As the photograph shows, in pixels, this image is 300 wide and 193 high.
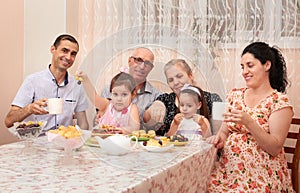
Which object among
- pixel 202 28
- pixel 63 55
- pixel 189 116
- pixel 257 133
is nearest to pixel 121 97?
pixel 189 116

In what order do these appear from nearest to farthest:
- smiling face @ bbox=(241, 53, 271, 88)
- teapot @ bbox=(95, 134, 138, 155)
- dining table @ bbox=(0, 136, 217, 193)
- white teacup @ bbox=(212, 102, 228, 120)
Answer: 1. dining table @ bbox=(0, 136, 217, 193)
2. teapot @ bbox=(95, 134, 138, 155)
3. white teacup @ bbox=(212, 102, 228, 120)
4. smiling face @ bbox=(241, 53, 271, 88)

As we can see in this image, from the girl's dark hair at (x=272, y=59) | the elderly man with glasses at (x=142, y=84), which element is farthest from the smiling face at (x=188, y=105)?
the girl's dark hair at (x=272, y=59)

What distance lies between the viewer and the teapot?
1454mm

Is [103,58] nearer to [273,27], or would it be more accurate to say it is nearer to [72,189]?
[72,189]

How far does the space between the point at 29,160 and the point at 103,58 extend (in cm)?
58

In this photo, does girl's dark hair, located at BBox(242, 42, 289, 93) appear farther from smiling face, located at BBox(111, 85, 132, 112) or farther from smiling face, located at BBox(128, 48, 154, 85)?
smiling face, located at BBox(111, 85, 132, 112)

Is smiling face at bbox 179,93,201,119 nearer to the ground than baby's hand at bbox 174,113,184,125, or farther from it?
farther from it

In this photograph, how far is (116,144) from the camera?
1.45 metres

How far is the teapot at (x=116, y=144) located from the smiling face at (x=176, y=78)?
27 cm

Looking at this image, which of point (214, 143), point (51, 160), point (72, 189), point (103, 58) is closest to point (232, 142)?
point (214, 143)

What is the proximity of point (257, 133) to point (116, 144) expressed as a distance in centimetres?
62

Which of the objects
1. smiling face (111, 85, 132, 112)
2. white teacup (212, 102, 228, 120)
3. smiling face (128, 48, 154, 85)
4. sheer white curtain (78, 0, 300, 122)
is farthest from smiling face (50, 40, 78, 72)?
white teacup (212, 102, 228, 120)

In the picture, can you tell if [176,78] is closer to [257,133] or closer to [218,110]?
[218,110]

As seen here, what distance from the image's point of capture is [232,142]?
1.85m
